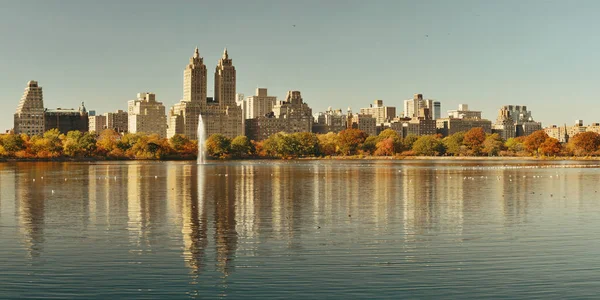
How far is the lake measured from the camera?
78.1ft

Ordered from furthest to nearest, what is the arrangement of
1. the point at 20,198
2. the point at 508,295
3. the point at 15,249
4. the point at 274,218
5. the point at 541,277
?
1. the point at 20,198
2. the point at 274,218
3. the point at 15,249
4. the point at 541,277
5. the point at 508,295

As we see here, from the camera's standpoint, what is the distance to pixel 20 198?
2244 inches

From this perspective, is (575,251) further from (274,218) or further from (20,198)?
(20,198)

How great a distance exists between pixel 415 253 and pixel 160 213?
20.0 meters

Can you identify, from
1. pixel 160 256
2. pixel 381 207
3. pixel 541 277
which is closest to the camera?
pixel 541 277

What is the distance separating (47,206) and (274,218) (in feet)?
58.9

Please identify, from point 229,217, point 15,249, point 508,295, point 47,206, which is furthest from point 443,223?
point 47,206

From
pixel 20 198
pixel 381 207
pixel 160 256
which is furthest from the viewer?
pixel 20 198

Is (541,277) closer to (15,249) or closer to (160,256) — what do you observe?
(160,256)

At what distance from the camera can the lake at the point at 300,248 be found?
23.8 m

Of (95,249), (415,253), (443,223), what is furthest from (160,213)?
(415,253)

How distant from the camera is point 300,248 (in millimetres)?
30812

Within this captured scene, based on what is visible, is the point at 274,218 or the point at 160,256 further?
the point at 274,218

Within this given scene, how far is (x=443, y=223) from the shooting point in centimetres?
3928
